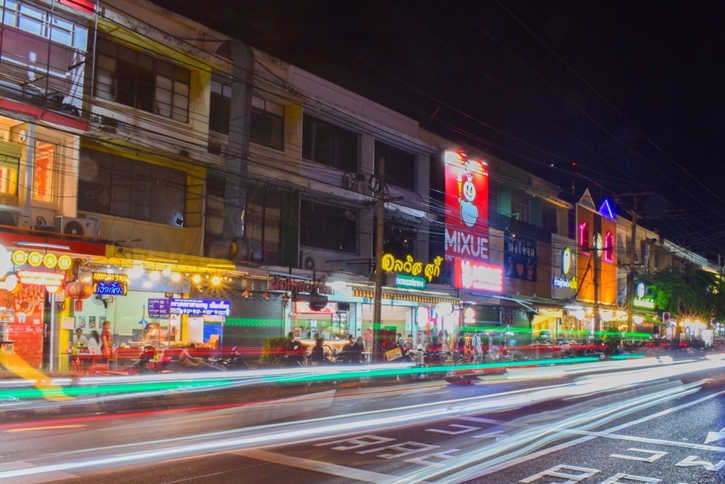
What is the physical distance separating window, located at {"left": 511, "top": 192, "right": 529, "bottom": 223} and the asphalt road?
77.6ft

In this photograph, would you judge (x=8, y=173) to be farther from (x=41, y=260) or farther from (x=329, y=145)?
(x=329, y=145)

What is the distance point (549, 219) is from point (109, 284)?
32.8 metres

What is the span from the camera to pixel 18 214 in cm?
1730

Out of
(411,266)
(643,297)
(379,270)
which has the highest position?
(411,266)

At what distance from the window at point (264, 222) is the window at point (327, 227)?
1.54 metres

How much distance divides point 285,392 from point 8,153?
9953mm

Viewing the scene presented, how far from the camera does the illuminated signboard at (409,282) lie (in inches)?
1088

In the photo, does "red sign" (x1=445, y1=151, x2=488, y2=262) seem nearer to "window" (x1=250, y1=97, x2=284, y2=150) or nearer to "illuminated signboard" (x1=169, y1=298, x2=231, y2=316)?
"window" (x1=250, y1=97, x2=284, y2=150)

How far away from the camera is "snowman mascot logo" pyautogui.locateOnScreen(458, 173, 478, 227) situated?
3450cm

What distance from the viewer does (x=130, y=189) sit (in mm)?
20625

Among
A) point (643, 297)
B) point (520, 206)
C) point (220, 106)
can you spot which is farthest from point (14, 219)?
point (643, 297)

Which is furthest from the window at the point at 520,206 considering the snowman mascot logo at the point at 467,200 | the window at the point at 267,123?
the window at the point at 267,123

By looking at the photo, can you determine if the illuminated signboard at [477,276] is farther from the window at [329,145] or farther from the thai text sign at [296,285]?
the thai text sign at [296,285]

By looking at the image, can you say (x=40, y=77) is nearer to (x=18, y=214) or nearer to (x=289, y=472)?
(x=18, y=214)
